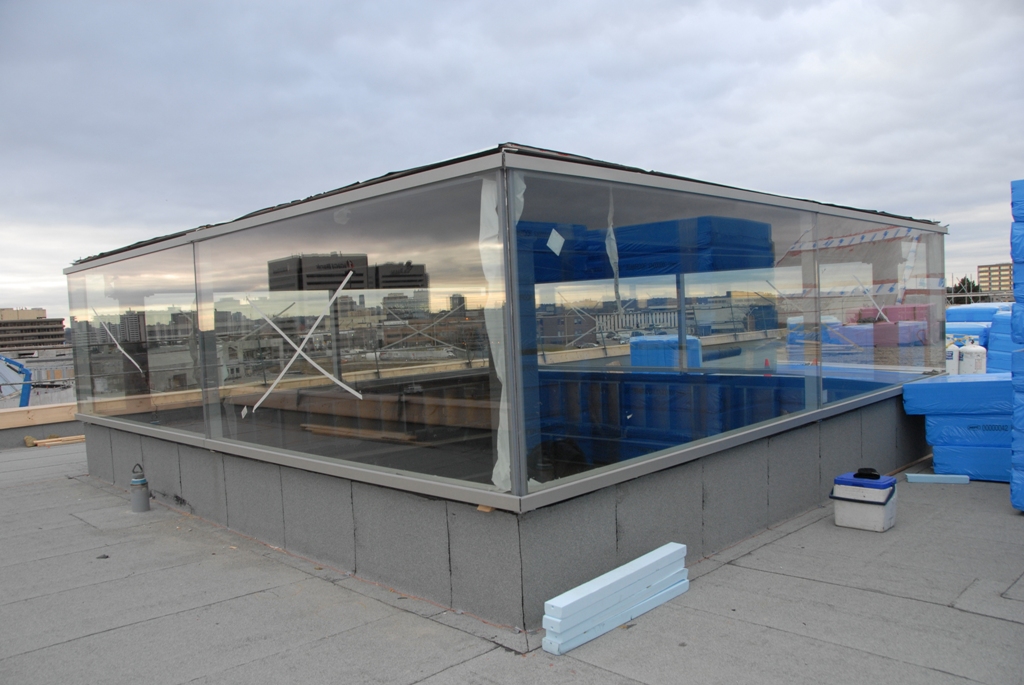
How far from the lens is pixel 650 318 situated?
264 inches

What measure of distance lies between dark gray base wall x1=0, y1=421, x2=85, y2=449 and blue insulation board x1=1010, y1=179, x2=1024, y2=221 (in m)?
14.5

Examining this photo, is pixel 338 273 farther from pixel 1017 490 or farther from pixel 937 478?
pixel 937 478

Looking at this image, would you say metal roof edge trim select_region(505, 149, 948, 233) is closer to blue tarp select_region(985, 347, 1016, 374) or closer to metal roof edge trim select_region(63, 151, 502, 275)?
metal roof edge trim select_region(63, 151, 502, 275)

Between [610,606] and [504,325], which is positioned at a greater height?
[504,325]

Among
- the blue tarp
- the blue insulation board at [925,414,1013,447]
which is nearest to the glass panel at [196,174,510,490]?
the blue insulation board at [925,414,1013,447]

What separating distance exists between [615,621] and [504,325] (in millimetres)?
1977

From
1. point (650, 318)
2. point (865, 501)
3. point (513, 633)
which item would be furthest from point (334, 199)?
point (865, 501)

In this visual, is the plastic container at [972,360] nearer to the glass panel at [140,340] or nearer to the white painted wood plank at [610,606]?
the white painted wood plank at [610,606]

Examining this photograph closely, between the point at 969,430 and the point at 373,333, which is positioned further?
the point at 969,430

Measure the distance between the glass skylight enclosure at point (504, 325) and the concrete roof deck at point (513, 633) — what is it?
91cm

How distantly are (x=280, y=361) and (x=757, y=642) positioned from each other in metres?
4.41

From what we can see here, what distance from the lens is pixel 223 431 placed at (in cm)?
718

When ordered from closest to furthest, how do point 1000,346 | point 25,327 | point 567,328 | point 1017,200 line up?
1. point 567,328
2. point 1017,200
3. point 1000,346
4. point 25,327

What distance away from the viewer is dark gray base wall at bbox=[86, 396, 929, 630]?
15.1 ft
